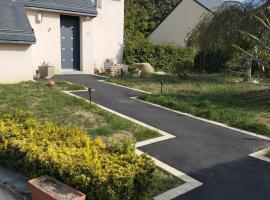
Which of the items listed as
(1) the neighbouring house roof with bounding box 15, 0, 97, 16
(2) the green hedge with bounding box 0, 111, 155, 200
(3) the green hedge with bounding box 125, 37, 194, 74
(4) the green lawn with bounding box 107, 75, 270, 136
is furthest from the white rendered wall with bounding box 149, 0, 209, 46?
(2) the green hedge with bounding box 0, 111, 155, 200

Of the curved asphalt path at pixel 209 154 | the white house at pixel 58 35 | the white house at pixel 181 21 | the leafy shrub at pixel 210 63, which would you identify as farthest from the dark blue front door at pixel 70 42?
the white house at pixel 181 21

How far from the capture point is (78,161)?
474cm

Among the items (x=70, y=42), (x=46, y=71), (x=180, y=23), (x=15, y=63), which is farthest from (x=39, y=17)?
(x=180, y=23)

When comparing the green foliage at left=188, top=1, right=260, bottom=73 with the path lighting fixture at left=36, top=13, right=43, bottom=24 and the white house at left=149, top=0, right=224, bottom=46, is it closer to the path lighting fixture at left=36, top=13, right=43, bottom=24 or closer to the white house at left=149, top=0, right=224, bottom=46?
the path lighting fixture at left=36, top=13, right=43, bottom=24

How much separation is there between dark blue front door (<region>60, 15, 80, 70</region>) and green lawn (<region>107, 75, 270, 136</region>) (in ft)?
10.8

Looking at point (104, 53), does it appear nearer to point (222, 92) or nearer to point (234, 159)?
point (222, 92)

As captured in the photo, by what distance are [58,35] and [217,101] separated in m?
9.06

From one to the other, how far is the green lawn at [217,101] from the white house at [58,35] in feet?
10.8

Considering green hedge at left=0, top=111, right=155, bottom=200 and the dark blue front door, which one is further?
the dark blue front door

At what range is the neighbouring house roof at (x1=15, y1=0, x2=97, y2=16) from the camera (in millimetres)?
16373

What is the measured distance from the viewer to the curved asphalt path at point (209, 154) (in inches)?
225

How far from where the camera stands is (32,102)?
10805 millimetres

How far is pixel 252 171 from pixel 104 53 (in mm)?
14755

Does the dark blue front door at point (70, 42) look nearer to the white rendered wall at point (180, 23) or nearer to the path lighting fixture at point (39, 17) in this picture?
the path lighting fixture at point (39, 17)
